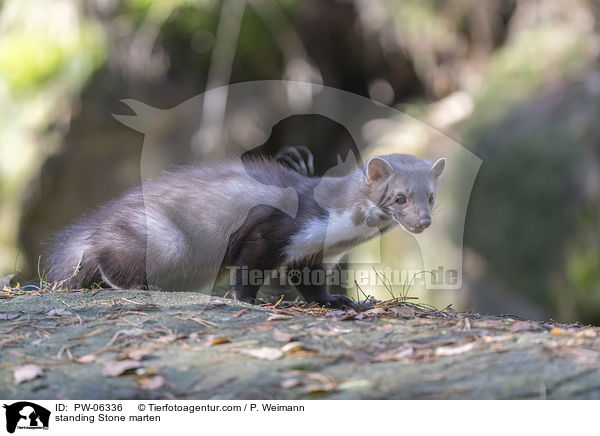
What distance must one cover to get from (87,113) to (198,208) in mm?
8790

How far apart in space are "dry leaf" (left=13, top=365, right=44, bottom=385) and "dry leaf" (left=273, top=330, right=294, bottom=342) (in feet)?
3.95

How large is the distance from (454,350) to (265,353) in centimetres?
96

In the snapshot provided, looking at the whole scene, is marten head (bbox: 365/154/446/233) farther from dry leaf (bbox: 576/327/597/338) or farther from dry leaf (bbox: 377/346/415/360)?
dry leaf (bbox: 377/346/415/360)

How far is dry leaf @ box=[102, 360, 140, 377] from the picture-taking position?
10.8 feet

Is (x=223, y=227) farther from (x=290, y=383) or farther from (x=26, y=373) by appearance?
(x=290, y=383)

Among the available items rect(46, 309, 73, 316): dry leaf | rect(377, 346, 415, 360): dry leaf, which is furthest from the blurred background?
rect(377, 346, 415, 360): dry leaf

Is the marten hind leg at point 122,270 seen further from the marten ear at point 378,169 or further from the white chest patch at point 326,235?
the marten ear at point 378,169

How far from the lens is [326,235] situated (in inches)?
217

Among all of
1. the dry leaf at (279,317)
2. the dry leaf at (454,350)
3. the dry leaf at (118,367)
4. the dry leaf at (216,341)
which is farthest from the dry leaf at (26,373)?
the dry leaf at (454,350)

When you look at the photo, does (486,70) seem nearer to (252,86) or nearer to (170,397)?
(252,86)

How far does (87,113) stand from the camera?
13.4m

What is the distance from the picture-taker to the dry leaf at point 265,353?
3.40m
